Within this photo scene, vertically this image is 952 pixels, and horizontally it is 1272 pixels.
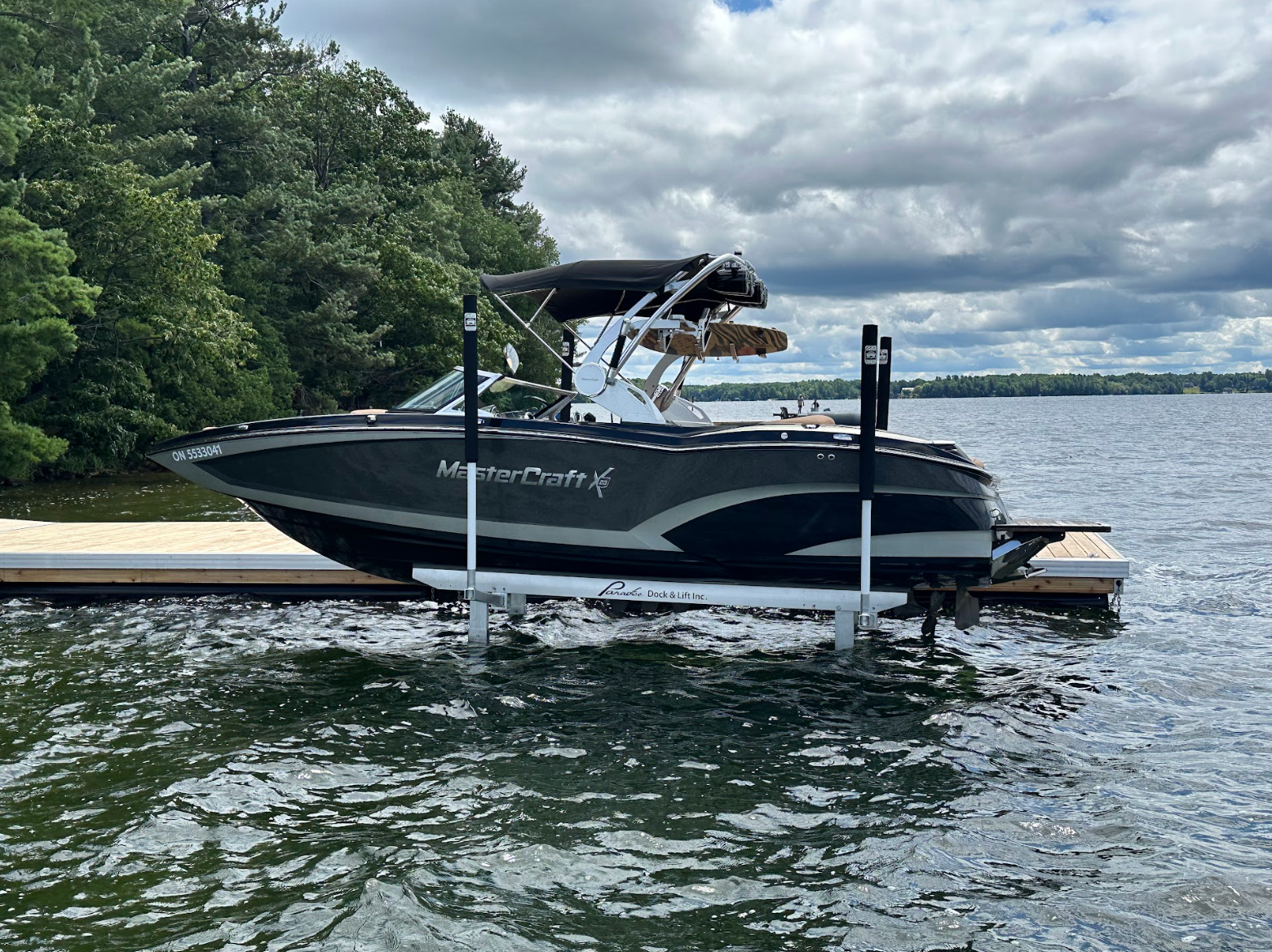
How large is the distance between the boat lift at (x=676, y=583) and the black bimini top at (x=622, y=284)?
27.7 inches

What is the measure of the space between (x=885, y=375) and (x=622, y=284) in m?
3.00

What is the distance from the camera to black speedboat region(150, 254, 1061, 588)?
8539 mm

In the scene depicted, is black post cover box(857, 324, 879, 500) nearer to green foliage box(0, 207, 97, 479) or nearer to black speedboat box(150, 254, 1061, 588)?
black speedboat box(150, 254, 1061, 588)

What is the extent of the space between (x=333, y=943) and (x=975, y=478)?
6197 mm

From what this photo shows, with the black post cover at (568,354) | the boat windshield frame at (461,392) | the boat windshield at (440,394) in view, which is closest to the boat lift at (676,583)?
the boat windshield frame at (461,392)

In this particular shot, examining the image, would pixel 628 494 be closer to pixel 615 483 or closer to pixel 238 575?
pixel 615 483

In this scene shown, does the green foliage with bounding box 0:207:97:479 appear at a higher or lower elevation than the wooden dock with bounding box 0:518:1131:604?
higher

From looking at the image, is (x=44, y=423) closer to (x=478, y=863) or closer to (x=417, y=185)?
(x=478, y=863)

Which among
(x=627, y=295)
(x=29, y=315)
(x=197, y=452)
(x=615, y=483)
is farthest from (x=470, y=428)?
(x=29, y=315)

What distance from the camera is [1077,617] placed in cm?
1061

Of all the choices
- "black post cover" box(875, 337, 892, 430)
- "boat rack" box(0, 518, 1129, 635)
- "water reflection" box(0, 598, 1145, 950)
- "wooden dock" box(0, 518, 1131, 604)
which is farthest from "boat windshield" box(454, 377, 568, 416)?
"black post cover" box(875, 337, 892, 430)

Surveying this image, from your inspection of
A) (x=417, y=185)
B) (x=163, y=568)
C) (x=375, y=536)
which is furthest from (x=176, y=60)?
(x=375, y=536)

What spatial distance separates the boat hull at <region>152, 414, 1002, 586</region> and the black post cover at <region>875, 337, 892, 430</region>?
1.78m

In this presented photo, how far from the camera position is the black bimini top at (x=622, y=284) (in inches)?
352
